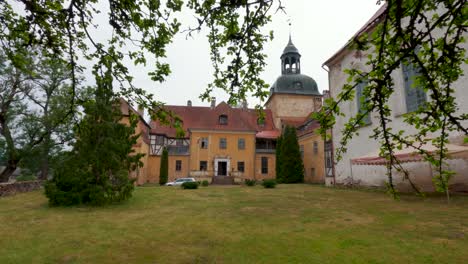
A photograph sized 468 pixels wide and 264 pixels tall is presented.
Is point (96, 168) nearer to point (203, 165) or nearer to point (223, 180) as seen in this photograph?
point (223, 180)

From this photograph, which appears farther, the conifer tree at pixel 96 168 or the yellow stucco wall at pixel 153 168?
the yellow stucco wall at pixel 153 168

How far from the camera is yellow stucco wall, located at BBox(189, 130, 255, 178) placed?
97.1ft

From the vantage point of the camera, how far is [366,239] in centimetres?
564

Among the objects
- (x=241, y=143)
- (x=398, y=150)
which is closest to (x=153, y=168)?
(x=241, y=143)

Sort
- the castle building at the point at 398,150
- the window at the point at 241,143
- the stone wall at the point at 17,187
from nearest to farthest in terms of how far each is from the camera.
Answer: the castle building at the point at 398,150, the stone wall at the point at 17,187, the window at the point at 241,143

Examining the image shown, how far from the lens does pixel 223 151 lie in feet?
98.2

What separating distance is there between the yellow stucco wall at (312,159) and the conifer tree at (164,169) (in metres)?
15.5

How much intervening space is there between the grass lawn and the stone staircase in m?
18.0

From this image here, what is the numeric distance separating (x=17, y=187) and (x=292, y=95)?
3169cm

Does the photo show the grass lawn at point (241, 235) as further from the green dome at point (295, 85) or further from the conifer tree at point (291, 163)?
the green dome at point (295, 85)

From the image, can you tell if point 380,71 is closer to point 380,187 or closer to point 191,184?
point 380,187

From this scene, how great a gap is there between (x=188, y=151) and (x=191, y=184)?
40.9 ft

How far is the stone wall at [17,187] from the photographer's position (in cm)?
1528

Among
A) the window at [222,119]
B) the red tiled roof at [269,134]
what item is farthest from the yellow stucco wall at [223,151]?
the red tiled roof at [269,134]
